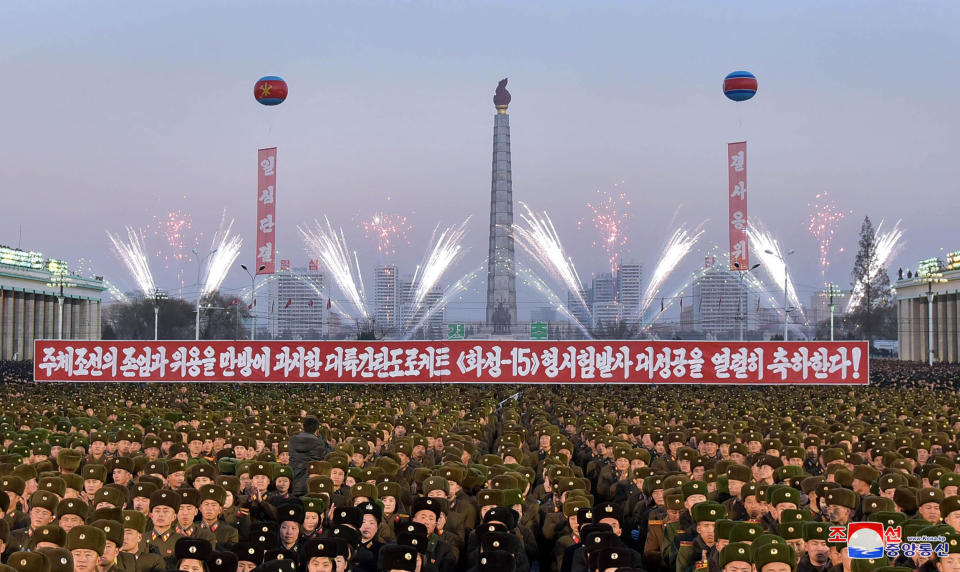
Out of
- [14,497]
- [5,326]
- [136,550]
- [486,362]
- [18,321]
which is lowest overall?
[136,550]

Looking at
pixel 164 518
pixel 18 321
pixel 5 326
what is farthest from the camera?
pixel 18 321

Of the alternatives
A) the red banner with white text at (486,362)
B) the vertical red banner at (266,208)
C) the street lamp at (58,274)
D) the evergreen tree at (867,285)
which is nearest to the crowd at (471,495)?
the red banner with white text at (486,362)

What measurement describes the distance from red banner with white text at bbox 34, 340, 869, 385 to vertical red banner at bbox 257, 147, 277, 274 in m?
7.16

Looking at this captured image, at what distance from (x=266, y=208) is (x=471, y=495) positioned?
3159 centimetres

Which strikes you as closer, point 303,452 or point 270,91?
point 303,452

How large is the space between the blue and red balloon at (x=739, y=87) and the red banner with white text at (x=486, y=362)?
45.1 feet

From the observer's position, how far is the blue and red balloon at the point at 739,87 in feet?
149

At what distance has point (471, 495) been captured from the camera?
13625 millimetres

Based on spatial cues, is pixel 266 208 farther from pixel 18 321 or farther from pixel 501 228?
pixel 18 321

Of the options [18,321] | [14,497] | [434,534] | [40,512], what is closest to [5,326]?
[18,321]

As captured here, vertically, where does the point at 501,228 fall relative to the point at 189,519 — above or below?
above

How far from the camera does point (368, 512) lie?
37.1 ft

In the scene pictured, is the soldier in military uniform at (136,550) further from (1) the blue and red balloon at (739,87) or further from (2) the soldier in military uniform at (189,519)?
(1) the blue and red balloon at (739,87)

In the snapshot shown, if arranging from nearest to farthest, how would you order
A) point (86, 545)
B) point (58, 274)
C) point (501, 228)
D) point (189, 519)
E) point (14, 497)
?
point (86, 545) < point (189, 519) < point (14, 497) < point (501, 228) < point (58, 274)
